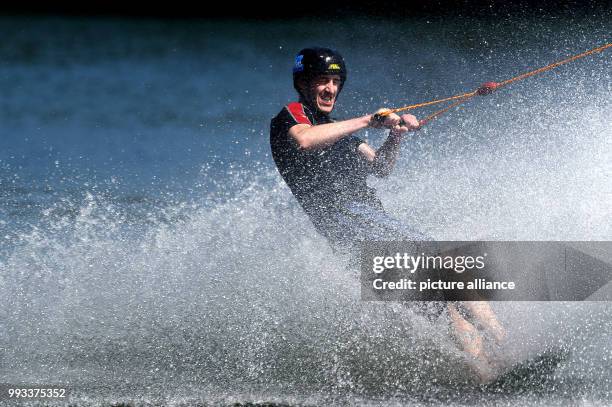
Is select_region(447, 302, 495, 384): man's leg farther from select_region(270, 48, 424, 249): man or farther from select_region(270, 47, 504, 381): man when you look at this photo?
select_region(270, 48, 424, 249): man

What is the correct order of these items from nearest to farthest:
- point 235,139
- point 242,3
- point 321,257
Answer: point 321,257
point 235,139
point 242,3

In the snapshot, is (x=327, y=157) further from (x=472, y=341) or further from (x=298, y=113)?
(x=472, y=341)

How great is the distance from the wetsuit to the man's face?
0.10 metres

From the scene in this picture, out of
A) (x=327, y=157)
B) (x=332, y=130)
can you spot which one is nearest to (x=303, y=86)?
(x=327, y=157)

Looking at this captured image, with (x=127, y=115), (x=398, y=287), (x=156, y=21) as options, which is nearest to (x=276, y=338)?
(x=398, y=287)

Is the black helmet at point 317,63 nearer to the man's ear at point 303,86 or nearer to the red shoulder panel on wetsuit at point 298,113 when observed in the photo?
the man's ear at point 303,86

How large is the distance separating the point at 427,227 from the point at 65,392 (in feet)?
7.97

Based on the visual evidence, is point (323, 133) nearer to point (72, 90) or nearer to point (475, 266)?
point (475, 266)

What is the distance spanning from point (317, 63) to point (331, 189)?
0.65 metres

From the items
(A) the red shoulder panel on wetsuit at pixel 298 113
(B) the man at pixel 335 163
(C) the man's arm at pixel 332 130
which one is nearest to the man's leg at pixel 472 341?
(B) the man at pixel 335 163

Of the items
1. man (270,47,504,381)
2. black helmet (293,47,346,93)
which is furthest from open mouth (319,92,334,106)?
black helmet (293,47,346,93)

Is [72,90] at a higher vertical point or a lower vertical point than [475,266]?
higher

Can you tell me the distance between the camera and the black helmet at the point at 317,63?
3.84 meters

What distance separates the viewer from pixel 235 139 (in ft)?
30.7
